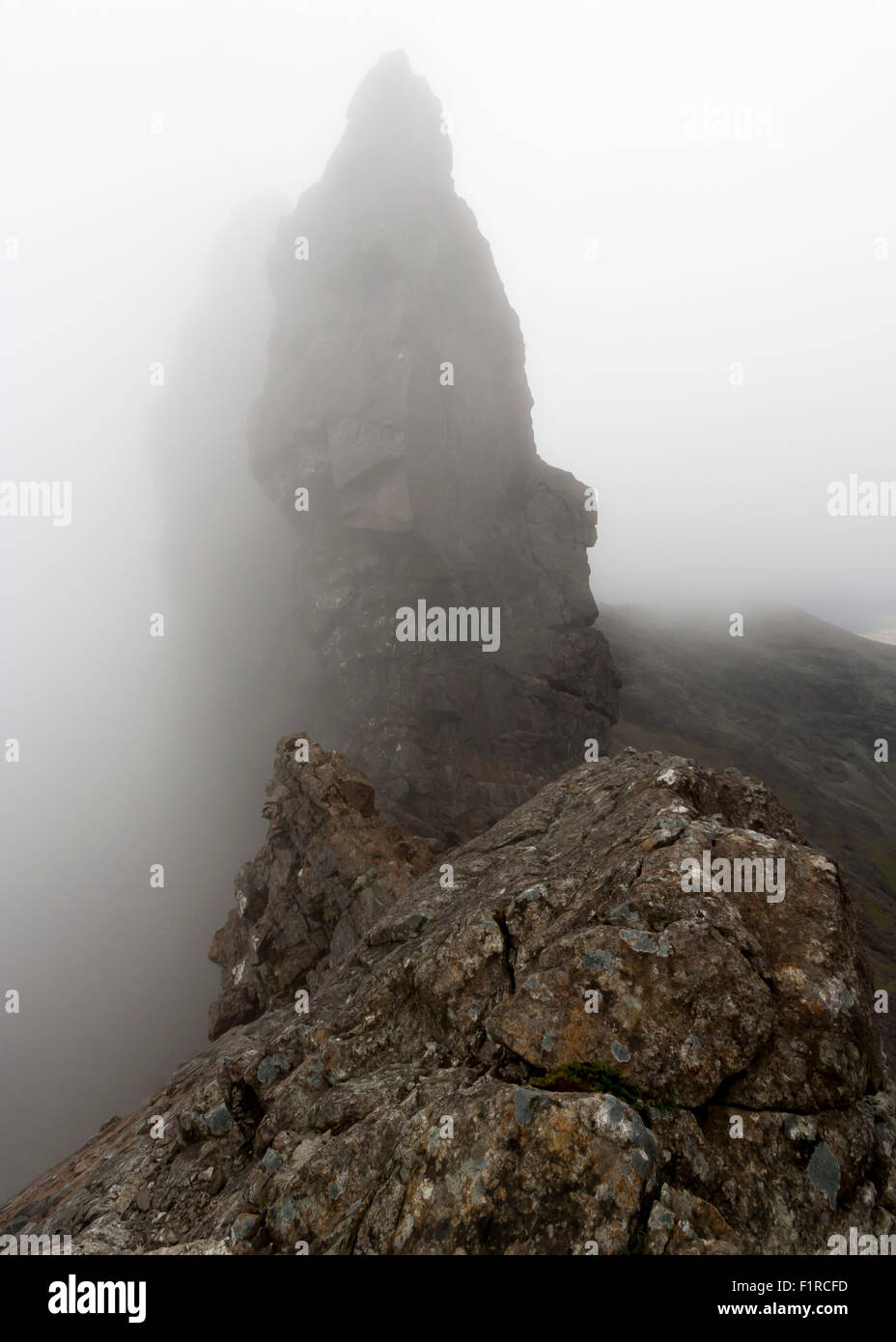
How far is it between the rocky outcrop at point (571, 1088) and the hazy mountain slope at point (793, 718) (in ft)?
174

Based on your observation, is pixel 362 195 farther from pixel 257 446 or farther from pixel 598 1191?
pixel 598 1191

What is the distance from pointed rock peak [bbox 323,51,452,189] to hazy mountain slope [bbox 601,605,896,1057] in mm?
84407

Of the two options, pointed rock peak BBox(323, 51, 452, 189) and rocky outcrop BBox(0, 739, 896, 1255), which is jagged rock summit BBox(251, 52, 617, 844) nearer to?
pointed rock peak BBox(323, 51, 452, 189)

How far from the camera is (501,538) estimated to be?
259 ft

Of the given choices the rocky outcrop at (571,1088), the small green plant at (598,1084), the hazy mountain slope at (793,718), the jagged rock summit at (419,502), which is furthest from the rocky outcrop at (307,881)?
the hazy mountain slope at (793,718)

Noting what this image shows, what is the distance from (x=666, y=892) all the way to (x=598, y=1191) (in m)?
5.01

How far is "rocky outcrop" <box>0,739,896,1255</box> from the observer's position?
28.0 ft

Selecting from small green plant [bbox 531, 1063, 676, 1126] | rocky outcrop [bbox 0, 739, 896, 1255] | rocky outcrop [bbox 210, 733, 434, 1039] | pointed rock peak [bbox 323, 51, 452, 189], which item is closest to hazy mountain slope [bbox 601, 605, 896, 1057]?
rocky outcrop [bbox 210, 733, 434, 1039]

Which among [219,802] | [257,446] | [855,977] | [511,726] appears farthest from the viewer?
Answer: [219,802]

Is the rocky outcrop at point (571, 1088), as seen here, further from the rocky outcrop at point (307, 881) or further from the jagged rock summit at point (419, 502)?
the jagged rock summit at point (419, 502)

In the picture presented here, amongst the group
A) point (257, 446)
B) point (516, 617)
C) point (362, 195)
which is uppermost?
point (362, 195)

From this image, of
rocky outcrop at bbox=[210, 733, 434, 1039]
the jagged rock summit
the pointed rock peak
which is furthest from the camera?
the pointed rock peak

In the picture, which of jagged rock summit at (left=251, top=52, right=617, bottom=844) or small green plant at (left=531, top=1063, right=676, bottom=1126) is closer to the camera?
small green plant at (left=531, top=1063, right=676, bottom=1126)
